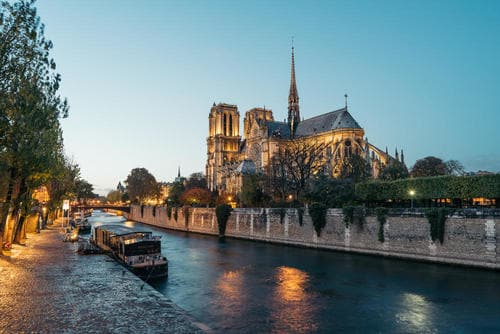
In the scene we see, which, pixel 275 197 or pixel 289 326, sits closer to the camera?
pixel 289 326

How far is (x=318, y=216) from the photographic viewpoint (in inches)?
1451

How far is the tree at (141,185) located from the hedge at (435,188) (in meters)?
75.8

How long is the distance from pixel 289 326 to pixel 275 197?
150 ft

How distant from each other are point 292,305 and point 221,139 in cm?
9337

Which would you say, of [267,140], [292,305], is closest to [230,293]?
[292,305]

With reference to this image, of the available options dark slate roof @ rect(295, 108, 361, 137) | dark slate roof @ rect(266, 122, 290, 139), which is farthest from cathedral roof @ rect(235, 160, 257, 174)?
dark slate roof @ rect(295, 108, 361, 137)

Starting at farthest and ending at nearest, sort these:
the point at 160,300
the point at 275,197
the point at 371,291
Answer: the point at 275,197, the point at 371,291, the point at 160,300

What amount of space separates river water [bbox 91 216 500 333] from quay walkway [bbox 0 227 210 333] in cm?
Result: 299

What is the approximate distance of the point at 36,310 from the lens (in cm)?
1152

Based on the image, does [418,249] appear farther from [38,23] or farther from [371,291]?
[38,23]

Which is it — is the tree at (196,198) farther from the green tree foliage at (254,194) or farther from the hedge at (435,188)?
the hedge at (435,188)

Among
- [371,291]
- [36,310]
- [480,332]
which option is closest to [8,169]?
[36,310]

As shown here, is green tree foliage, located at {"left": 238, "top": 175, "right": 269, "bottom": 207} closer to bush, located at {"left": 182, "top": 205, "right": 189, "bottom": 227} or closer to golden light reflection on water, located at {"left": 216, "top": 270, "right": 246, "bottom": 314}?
bush, located at {"left": 182, "top": 205, "right": 189, "bottom": 227}

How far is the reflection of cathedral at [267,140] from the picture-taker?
75062 millimetres
